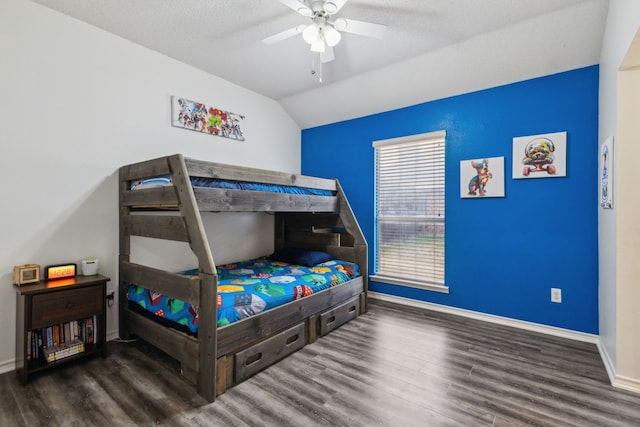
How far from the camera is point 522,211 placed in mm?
2848

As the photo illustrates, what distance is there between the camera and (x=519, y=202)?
2859mm

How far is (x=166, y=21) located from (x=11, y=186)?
166 centimetres

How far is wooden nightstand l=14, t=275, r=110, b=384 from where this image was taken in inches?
76.0

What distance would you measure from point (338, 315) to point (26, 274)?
2386 mm

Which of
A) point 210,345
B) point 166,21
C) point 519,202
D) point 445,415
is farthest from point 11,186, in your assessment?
point 519,202

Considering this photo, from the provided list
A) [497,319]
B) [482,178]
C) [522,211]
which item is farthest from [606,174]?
[497,319]

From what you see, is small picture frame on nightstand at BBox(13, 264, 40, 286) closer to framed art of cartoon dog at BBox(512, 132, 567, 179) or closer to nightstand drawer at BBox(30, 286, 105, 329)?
nightstand drawer at BBox(30, 286, 105, 329)

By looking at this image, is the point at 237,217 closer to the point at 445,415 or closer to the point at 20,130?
the point at 20,130

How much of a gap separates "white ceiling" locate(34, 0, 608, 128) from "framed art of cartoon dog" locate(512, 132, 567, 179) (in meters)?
0.60

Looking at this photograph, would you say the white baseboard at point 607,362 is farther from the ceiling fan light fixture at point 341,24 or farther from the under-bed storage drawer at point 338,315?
the ceiling fan light fixture at point 341,24

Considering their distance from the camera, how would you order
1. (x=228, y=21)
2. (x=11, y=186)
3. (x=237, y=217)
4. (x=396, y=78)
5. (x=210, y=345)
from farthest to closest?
(x=237, y=217) → (x=396, y=78) → (x=228, y=21) → (x=11, y=186) → (x=210, y=345)

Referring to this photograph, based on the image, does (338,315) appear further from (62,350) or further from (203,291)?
(62,350)

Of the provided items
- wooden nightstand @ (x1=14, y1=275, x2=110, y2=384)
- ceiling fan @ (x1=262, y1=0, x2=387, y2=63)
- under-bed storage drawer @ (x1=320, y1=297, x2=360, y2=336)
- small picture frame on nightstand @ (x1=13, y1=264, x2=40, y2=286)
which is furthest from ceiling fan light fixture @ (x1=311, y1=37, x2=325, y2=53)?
small picture frame on nightstand @ (x1=13, y1=264, x2=40, y2=286)

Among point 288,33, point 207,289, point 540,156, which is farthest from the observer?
point 540,156
